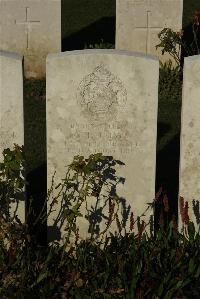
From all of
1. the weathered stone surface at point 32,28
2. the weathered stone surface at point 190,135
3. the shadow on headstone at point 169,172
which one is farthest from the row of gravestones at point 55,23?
the weathered stone surface at point 190,135

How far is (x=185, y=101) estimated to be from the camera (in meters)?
Answer: 5.25

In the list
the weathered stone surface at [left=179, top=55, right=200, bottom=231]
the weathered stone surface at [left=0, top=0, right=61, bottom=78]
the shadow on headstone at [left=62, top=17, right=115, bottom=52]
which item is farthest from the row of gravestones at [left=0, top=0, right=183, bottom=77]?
the weathered stone surface at [left=179, top=55, right=200, bottom=231]

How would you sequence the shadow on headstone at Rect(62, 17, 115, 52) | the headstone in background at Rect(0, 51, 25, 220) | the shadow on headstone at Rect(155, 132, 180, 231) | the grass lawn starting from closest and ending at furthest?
the headstone in background at Rect(0, 51, 25, 220) < the shadow on headstone at Rect(155, 132, 180, 231) < the grass lawn < the shadow on headstone at Rect(62, 17, 115, 52)

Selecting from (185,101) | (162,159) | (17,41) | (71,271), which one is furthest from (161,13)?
(71,271)

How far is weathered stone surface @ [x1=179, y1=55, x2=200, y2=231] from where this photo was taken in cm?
519

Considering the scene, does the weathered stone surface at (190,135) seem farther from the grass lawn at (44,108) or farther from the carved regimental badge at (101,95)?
the grass lawn at (44,108)

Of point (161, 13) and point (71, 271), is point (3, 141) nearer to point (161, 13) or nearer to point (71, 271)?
point (71, 271)

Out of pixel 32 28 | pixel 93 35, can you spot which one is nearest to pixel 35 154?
pixel 32 28

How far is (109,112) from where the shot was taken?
5312mm

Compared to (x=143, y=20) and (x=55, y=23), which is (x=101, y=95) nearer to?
(x=55, y=23)

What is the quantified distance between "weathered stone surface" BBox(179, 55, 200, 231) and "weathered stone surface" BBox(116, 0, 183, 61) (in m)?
5.76

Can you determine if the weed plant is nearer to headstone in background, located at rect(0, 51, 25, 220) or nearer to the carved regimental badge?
headstone in background, located at rect(0, 51, 25, 220)

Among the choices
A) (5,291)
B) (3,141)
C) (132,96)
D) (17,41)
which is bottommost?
(5,291)

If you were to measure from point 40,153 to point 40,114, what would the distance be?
5.16ft
